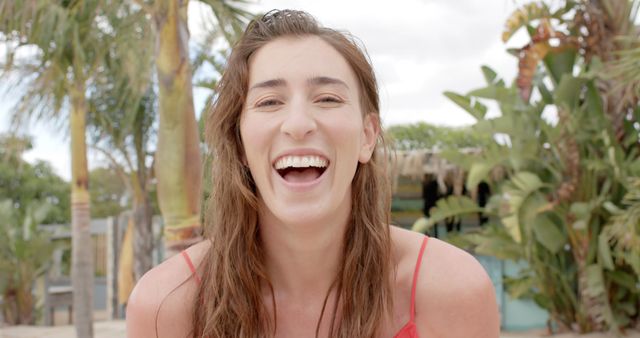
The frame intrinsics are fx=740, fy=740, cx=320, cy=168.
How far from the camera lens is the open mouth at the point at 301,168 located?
1741 millimetres

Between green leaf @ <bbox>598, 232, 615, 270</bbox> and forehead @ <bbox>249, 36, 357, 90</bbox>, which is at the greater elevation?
forehead @ <bbox>249, 36, 357, 90</bbox>

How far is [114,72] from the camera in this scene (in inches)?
358

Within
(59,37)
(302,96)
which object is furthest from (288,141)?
(59,37)

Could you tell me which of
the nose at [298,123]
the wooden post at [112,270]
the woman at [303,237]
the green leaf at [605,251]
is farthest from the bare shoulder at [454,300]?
the wooden post at [112,270]

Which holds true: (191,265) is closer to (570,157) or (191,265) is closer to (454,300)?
(454,300)

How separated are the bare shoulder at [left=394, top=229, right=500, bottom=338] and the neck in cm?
→ 24

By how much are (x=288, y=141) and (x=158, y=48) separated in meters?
3.25

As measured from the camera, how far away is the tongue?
177 centimetres

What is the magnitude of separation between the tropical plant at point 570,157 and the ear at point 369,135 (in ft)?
21.2

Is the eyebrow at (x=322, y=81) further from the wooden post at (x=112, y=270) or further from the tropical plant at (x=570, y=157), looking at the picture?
the wooden post at (x=112, y=270)

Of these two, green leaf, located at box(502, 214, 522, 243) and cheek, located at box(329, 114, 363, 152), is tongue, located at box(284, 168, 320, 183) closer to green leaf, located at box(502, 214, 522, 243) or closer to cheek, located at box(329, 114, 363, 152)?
cheek, located at box(329, 114, 363, 152)

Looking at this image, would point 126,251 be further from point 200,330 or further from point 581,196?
point 200,330

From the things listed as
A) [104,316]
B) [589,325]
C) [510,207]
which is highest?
[510,207]

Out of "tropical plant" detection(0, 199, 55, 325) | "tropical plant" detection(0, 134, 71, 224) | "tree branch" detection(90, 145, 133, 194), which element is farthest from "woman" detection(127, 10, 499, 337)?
"tropical plant" detection(0, 134, 71, 224)
